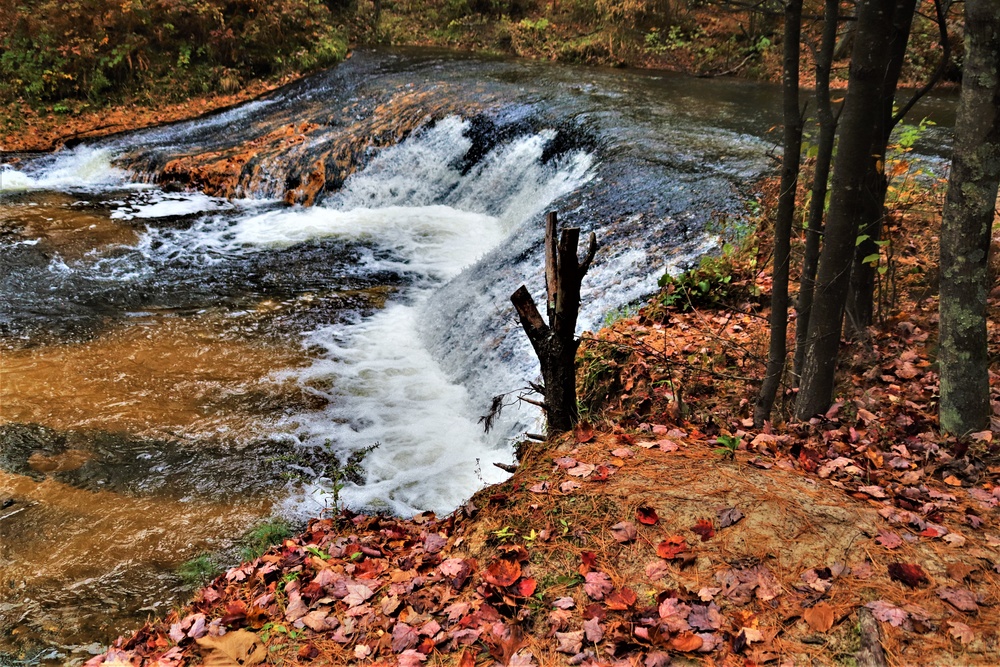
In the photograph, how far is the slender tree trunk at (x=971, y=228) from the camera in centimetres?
278

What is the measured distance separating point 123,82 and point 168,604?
1540cm

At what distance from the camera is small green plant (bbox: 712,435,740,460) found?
11.8 feet

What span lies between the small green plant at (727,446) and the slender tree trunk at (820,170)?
0.80m

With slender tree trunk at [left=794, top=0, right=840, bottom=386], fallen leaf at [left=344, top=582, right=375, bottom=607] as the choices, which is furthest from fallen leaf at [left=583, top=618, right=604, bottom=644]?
slender tree trunk at [left=794, top=0, right=840, bottom=386]

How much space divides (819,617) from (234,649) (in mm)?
2509

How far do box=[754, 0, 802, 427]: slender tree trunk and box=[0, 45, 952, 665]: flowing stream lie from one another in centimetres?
204

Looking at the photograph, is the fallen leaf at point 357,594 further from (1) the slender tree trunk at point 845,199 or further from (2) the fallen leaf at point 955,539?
(1) the slender tree trunk at point 845,199

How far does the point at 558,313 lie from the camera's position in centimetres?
343

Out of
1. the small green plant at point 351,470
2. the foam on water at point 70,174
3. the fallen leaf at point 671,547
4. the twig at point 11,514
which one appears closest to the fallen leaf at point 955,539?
the fallen leaf at point 671,547

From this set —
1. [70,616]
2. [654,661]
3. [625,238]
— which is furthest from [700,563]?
[625,238]

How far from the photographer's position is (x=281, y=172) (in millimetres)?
11945

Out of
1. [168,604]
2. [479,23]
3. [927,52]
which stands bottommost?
[168,604]

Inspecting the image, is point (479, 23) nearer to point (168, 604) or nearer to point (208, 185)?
point (208, 185)

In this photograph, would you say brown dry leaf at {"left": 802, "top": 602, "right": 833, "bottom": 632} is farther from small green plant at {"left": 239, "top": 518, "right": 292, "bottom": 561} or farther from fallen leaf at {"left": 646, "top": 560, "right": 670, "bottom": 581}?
small green plant at {"left": 239, "top": 518, "right": 292, "bottom": 561}
